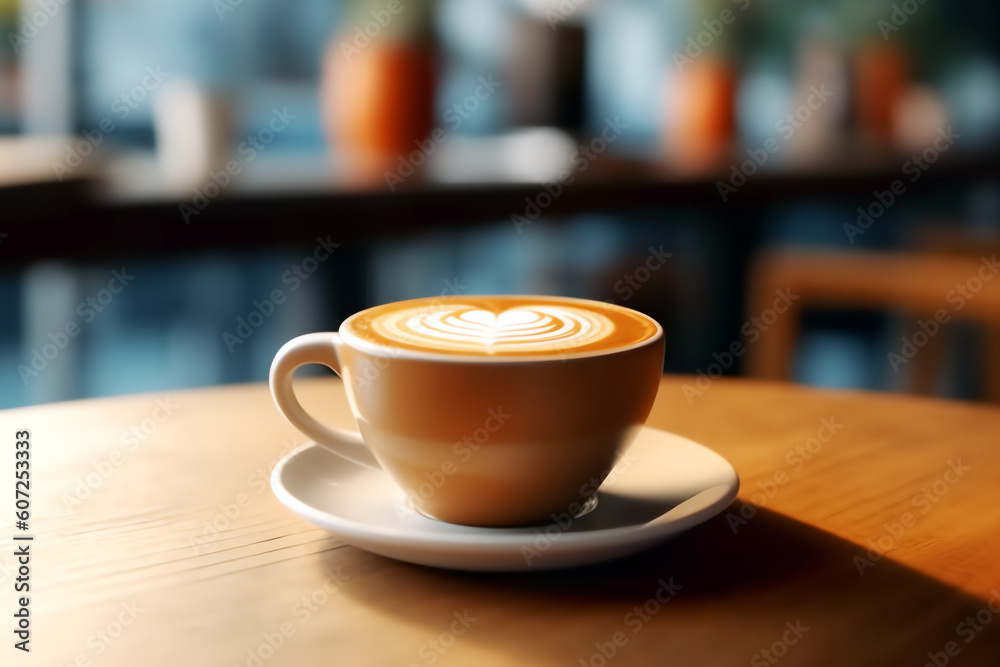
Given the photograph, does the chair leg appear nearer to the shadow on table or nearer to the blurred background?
the blurred background

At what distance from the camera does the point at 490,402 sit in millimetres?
488

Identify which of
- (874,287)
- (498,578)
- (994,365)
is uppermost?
(498,578)

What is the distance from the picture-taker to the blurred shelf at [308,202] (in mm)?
1298

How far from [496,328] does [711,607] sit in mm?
184

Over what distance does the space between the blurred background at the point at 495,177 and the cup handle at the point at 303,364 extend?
40 cm

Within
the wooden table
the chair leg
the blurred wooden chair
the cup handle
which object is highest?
the cup handle

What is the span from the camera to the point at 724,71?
3.08 metres

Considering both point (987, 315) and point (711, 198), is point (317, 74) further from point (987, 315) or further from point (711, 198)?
point (987, 315)

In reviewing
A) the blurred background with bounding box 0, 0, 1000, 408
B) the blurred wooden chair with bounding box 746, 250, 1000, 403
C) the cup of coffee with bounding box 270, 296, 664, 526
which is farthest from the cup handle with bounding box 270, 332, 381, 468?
the blurred wooden chair with bounding box 746, 250, 1000, 403

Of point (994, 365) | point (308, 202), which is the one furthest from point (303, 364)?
point (994, 365)

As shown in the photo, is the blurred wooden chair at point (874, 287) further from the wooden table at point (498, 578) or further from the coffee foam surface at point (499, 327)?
the coffee foam surface at point (499, 327)

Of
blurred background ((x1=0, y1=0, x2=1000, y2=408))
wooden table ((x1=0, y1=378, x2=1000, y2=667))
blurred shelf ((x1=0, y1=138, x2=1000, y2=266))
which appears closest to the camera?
wooden table ((x1=0, y1=378, x2=1000, y2=667))

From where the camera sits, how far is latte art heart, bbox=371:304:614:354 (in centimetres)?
52

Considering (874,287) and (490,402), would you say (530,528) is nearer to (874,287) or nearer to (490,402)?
(490,402)
